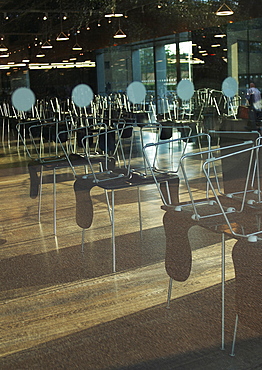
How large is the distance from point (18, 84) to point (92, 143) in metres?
0.75

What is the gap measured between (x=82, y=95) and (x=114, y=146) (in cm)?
53

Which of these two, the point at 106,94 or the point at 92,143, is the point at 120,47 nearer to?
the point at 106,94

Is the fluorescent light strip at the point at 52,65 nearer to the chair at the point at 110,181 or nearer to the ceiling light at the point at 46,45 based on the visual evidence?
the ceiling light at the point at 46,45

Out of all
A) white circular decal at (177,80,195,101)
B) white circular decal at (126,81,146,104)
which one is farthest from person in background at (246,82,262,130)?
white circular decal at (126,81,146,104)

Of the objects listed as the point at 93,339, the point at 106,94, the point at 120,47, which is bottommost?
the point at 93,339

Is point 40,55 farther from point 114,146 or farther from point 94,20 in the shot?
point 114,146

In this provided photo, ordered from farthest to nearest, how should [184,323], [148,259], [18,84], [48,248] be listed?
[18,84] → [48,248] → [148,259] → [184,323]

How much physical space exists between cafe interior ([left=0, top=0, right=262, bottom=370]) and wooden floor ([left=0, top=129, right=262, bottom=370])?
0.01 m

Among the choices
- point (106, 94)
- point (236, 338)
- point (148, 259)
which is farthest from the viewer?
point (106, 94)

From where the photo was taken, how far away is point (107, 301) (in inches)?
111

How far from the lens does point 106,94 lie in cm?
471

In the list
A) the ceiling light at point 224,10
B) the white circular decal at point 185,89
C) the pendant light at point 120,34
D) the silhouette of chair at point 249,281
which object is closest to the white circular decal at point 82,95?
the pendant light at point 120,34

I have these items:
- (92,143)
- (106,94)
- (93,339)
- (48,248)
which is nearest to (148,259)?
(48,248)

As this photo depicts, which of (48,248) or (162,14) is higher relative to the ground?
(162,14)
